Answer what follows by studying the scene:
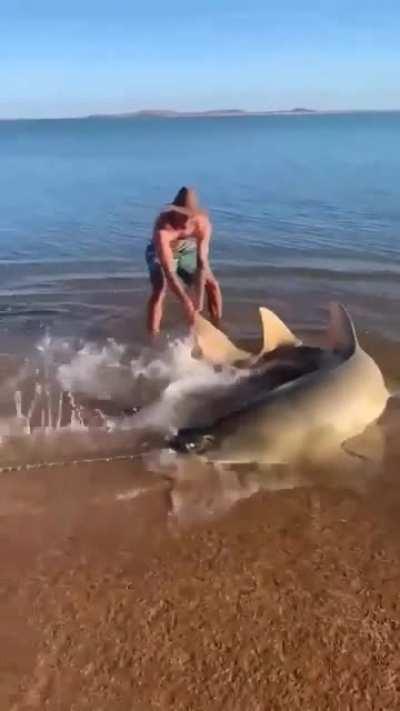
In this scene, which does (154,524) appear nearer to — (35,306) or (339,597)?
(339,597)

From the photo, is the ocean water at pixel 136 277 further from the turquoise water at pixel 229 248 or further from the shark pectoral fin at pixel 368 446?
the shark pectoral fin at pixel 368 446

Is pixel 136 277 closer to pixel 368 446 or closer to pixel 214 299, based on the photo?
pixel 214 299

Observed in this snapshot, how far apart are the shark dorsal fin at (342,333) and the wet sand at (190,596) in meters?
1.29

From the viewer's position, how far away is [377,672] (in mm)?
3732

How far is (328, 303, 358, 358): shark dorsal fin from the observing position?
6.70m

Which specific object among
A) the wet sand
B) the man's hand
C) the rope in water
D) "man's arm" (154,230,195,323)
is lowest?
the rope in water

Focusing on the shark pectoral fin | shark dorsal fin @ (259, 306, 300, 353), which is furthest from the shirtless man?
the shark pectoral fin

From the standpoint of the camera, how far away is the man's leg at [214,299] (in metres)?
8.89

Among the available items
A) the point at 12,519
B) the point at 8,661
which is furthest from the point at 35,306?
the point at 8,661

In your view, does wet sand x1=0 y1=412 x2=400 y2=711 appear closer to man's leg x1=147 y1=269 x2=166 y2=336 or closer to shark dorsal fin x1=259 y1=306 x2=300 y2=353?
shark dorsal fin x1=259 y1=306 x2=300 y2=353

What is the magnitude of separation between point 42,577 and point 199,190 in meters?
21.7

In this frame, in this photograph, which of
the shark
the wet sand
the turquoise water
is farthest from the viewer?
the turquoise water

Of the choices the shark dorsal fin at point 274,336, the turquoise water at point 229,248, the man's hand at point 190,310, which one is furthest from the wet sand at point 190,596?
the turquoise water at point 229,248

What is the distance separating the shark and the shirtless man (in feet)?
3.63
